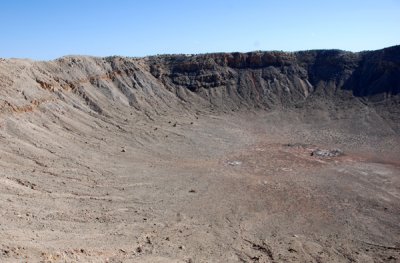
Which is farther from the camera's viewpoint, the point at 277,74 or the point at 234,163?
the point at 277,74

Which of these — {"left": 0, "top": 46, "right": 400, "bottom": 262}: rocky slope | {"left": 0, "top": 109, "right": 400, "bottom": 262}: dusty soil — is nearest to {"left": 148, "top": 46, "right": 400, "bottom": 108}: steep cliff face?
{"left": 0, "top": 46, "right": 400, "bottom": 262}: rocky slope

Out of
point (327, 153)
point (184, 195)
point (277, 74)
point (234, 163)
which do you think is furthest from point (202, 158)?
point (277, 74)

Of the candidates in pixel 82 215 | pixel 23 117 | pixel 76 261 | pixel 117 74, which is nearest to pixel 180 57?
pixel 117 74

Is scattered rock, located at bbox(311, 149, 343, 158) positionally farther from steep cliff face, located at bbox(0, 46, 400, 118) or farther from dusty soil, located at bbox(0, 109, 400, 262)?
steep cliff face, located at bbox(0, 46, 400, 118)

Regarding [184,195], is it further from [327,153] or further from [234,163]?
[327,153]

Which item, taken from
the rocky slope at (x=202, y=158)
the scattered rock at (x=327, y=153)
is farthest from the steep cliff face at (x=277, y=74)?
the scattered rock at (x=327, y=153)

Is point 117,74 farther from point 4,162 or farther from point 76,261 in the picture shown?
point 76,261
